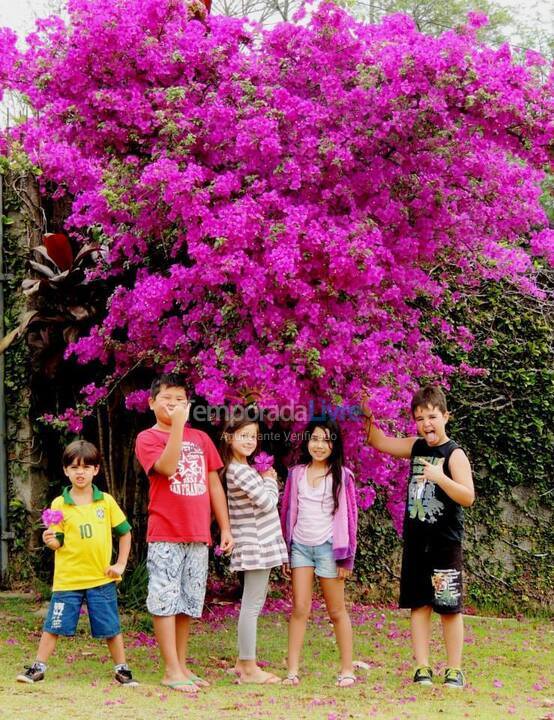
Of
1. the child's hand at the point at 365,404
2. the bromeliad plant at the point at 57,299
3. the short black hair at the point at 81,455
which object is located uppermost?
the bromeliad plant at the point at 57,299

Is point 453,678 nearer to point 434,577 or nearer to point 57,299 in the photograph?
point 434,577

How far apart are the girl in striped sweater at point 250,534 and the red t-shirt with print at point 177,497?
0.57 feet

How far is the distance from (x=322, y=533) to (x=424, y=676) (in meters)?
0.87

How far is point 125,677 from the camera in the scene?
450 centimetres

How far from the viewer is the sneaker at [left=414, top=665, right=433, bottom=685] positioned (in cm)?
469

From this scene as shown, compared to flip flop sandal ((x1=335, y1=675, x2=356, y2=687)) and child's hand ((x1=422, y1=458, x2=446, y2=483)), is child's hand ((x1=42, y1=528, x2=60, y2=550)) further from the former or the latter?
child's hand ((x1=422, y1=458, x2=446, y2=483))

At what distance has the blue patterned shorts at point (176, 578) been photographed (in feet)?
14.9

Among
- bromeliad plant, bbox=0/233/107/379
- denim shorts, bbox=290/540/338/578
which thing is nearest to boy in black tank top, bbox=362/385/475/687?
denim shorts, bbox=290/540/338/578

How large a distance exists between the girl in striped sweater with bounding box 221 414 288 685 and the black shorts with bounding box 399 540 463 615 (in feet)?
2.15

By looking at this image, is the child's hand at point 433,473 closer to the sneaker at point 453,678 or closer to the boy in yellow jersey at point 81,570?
the sneaker at point 453,678

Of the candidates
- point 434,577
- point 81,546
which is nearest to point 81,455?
point 81,546

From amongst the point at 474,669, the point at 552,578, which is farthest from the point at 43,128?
the point at 552,578

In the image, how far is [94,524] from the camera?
4648 mm

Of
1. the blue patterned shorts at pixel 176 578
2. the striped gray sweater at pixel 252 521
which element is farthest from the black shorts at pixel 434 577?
the blue patterned shorts at pixel 176 578
